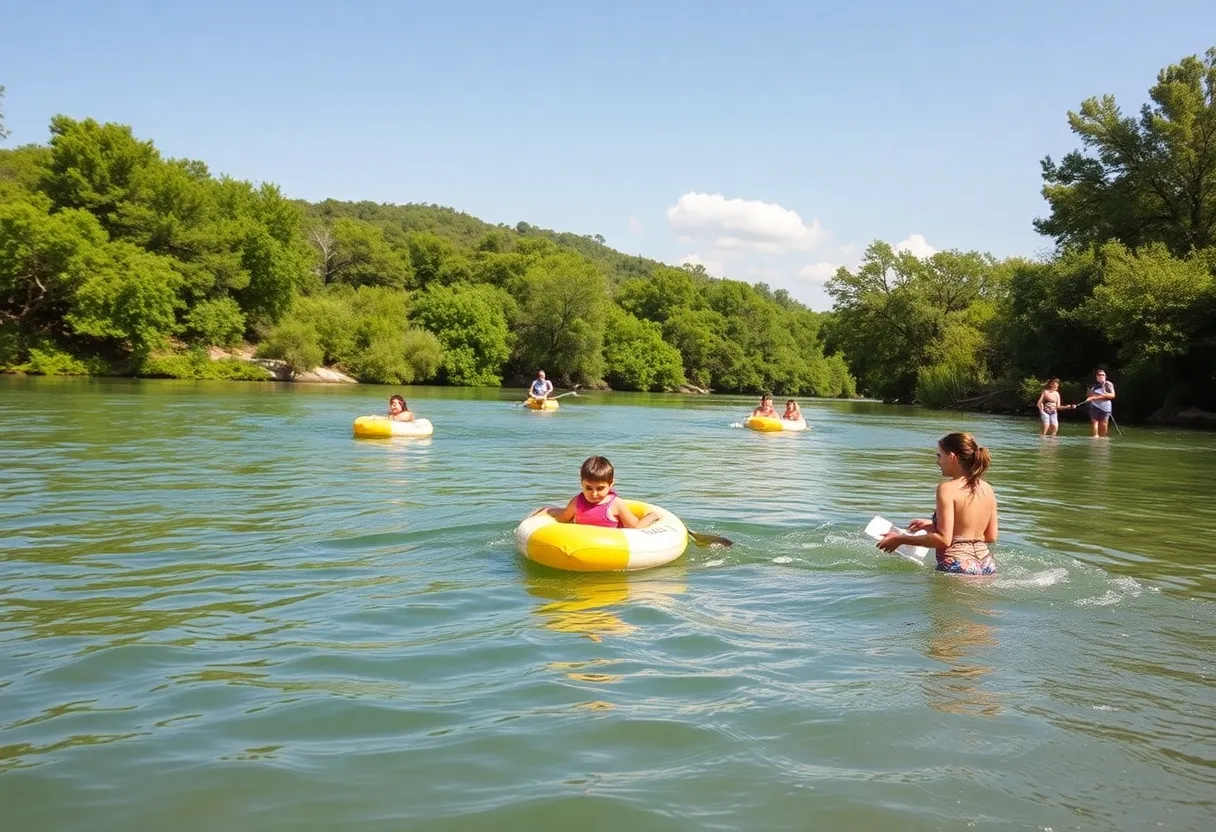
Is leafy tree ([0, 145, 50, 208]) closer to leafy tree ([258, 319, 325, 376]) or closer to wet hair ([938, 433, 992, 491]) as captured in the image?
leafy tree ([258, 319, 325, 376])

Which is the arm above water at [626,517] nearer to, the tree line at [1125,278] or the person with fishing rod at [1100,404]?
the person with fishing rod at [1100,404]

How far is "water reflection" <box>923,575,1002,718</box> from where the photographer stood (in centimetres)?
424

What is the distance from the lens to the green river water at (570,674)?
127 inches

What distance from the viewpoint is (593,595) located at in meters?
6.18

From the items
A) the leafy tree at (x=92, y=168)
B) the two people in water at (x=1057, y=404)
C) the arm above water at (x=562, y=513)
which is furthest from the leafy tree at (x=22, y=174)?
the arm above water at (x=562, y=513)

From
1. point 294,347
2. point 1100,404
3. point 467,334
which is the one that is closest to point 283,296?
point 294,347

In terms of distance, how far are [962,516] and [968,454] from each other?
501 mm

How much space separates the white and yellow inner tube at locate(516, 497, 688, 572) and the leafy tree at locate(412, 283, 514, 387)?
2227 inches

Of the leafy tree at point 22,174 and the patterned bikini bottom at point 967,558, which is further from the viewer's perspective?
the leafy tree at point 22,174

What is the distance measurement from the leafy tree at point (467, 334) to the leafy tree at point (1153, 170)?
37387mm

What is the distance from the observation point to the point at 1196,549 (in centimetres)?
834

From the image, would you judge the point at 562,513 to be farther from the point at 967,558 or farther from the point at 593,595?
the point at 967,558

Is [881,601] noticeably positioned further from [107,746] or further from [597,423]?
[597,423]

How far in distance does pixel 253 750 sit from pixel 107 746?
552 mm
